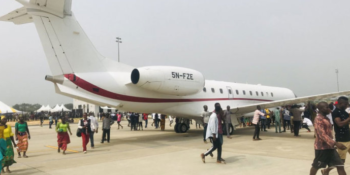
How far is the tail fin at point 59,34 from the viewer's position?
10922mm

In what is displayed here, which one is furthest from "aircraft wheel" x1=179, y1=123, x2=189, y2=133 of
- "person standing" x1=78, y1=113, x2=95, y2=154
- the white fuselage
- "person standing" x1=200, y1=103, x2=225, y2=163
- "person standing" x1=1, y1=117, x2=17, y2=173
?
"person standing" x1=1, y1=117, x2=17, y2=173

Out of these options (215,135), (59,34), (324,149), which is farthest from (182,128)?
(324,149)

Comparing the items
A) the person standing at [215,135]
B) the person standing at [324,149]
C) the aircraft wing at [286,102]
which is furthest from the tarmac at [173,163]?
the aircraft wing at [286,102]

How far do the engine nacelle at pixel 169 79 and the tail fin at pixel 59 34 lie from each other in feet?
6.87

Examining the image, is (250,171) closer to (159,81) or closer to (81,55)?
(159,81)

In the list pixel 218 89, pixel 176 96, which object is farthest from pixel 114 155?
pixel 218 89

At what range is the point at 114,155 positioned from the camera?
970 cm

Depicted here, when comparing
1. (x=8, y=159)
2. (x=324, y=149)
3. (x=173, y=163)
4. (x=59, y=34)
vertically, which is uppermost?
(x=59, y=34)

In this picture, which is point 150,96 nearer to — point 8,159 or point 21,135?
point 21,135

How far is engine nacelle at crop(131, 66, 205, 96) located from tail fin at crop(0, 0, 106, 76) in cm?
209

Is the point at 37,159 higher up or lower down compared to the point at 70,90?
lower down

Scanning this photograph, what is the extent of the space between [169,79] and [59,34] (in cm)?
527

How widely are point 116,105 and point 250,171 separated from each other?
750 cm

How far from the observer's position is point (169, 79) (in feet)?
43.7
